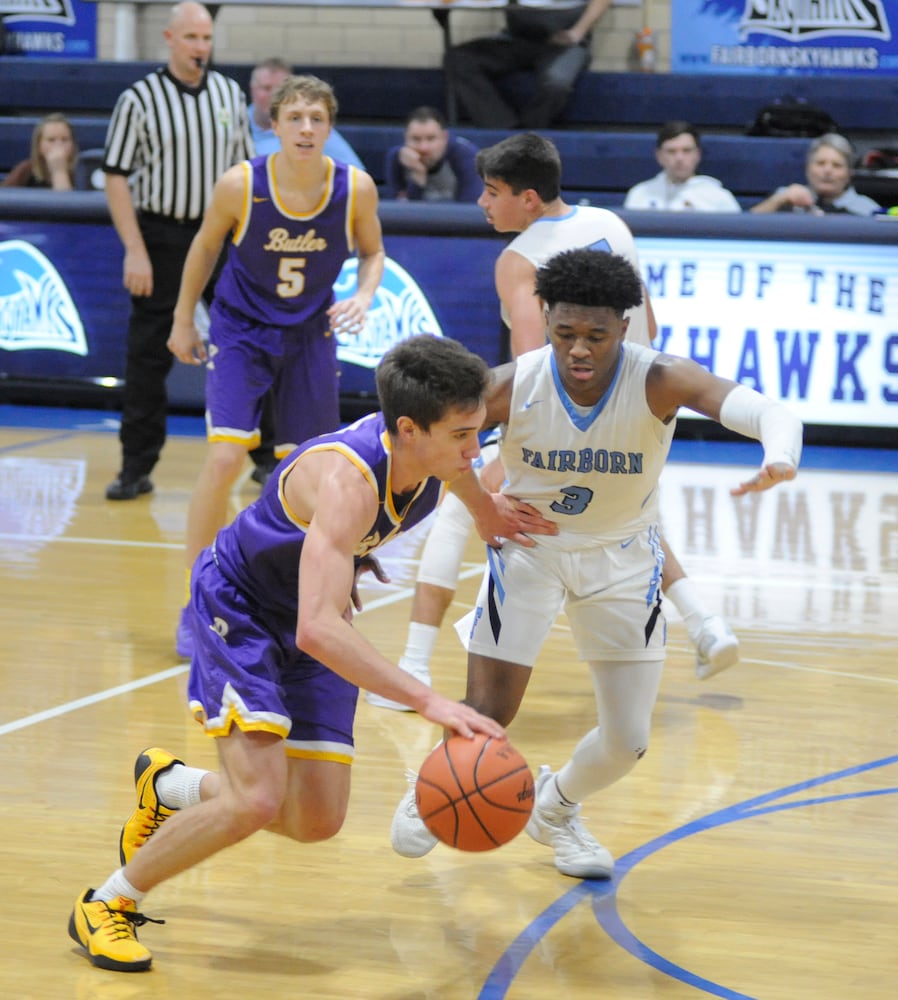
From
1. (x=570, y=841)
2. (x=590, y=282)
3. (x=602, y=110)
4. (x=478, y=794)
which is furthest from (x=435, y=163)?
(x=478, y=794)

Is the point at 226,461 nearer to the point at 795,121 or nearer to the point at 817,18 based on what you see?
the point at 795,121

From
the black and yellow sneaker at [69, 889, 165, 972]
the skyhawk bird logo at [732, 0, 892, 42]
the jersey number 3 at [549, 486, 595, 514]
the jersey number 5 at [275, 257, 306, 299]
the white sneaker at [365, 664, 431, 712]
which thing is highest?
the skyhawk bird logo at [732, 0, 892, 42]

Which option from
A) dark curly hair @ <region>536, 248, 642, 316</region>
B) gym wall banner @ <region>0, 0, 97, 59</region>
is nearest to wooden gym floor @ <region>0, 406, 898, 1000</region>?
dark curly hair @ <region>536, 248, 642, 316</region>

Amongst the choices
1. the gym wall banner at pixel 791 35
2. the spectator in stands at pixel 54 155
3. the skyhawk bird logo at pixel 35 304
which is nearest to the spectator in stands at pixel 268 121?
the spectator in stands at pixel 54 155

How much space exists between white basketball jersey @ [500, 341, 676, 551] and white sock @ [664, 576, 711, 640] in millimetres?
1419

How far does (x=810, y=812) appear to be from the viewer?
14.2 ft

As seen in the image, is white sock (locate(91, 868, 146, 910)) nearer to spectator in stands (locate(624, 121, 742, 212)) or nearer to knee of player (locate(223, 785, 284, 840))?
knee of player (locate(223, 785, 284, 840))

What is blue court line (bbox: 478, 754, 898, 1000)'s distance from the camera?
3.31 m

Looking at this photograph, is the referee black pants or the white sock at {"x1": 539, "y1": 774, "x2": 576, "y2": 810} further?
the referee black pants

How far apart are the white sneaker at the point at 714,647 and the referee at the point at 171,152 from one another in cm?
359

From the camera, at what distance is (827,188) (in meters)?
10.0

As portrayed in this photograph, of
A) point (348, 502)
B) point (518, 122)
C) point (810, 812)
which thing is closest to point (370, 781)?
point (810, 812)

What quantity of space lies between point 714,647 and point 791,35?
897 centimetres

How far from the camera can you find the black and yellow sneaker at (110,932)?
3.30 m
